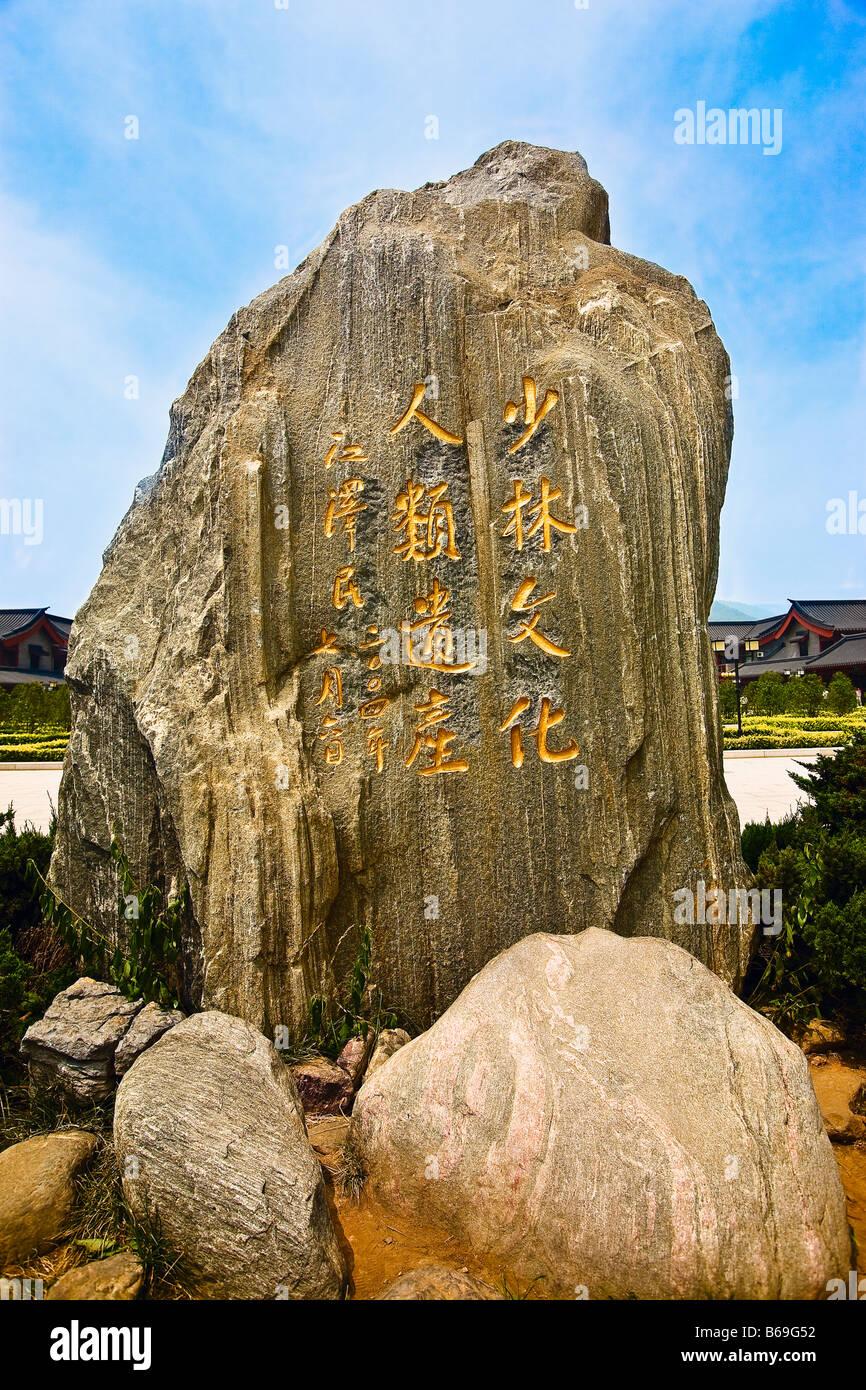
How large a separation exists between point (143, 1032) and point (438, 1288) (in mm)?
1860

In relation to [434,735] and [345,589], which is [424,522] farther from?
[434,735]

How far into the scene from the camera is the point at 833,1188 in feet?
9.14

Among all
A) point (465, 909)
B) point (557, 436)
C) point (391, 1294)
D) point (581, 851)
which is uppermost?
point (557, 436)

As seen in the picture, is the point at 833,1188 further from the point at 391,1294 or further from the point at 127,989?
the point at 127,989

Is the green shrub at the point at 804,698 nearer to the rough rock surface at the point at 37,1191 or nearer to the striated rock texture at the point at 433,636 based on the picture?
the striated rock texture at the point at 433,636

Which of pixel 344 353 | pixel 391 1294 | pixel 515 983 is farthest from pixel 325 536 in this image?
pixel 391 1294

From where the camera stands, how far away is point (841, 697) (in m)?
21.8

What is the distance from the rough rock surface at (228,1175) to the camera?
271 cm

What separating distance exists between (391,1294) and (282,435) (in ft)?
12.0

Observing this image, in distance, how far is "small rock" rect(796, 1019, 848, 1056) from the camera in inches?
172

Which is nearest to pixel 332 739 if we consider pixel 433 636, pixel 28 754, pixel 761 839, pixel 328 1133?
pixel 433 636

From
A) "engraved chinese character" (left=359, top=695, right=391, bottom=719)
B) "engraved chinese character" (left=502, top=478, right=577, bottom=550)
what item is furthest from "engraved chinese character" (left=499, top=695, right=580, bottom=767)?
"engraved chinese character" (left=502, top=478, right=577, bottom=550)

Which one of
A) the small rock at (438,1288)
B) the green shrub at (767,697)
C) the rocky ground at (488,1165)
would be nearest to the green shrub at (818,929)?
the rocky ground at (488,1165)

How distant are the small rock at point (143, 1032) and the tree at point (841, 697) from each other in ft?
70.5
